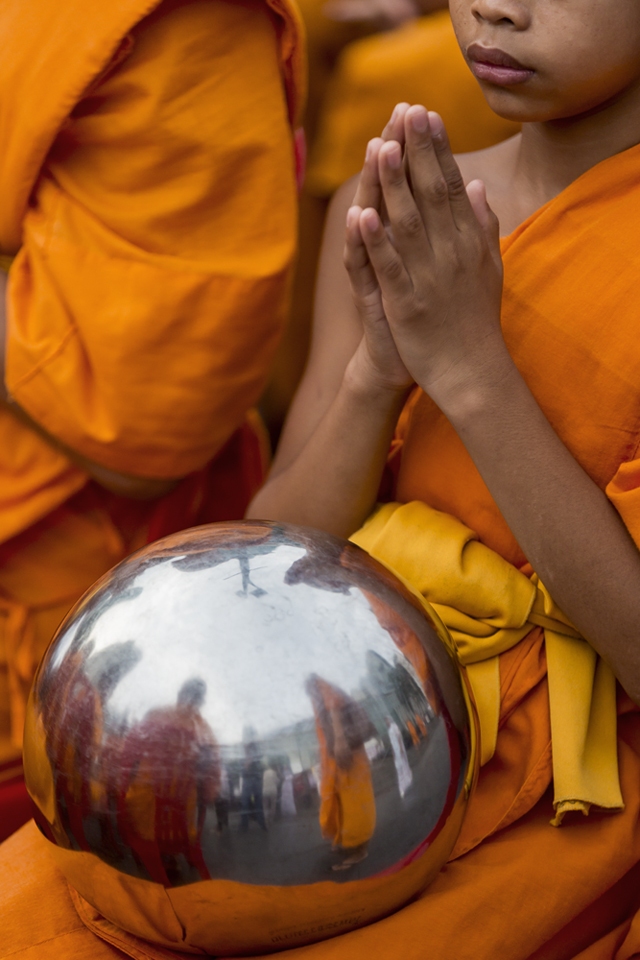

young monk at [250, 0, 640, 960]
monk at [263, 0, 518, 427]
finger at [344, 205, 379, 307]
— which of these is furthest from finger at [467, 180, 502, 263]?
monk at [263, 0, 518, 427]

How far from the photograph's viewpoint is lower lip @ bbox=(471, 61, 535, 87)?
94 cm

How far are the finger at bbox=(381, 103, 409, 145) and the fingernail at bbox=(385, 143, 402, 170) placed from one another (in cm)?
2

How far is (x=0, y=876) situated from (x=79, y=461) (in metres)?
0.59

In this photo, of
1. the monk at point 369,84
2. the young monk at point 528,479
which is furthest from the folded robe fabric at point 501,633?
the monk at point 369,84

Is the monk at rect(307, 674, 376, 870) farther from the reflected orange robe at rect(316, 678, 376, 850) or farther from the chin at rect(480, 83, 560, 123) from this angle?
the chin at rect(480, 83, 560, 123)

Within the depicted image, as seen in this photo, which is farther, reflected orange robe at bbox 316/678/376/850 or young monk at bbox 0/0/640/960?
young monk at bbox 0/0/640/960

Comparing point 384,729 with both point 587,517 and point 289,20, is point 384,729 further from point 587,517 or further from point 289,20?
point 289,20

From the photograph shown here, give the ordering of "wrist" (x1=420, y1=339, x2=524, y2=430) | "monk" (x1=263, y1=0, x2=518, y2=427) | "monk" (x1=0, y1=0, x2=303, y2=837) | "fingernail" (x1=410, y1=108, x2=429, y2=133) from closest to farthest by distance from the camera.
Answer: "fingernail" (x1=410, y1=108, x2=429, y2=133), "wrist" (x1=420, y1=339, x2=524, y2=430), "monk" (x1=0, y1=0, x2=303, y2=837), "monk" (x1=263, y1=0, x2=518, y2=427)

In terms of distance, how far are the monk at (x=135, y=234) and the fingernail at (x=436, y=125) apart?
0.46 metres

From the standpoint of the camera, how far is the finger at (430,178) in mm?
908

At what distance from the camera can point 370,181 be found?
979 millimetres

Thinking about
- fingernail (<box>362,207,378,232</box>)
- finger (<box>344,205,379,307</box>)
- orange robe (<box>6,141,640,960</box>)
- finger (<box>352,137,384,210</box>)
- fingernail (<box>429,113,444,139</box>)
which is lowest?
orange robe (<box>6,141,640,960</box>)

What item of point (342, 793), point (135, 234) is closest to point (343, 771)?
point (342, 793)

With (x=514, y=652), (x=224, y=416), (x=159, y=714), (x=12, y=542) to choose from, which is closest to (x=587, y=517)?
(x=514, y=652)
